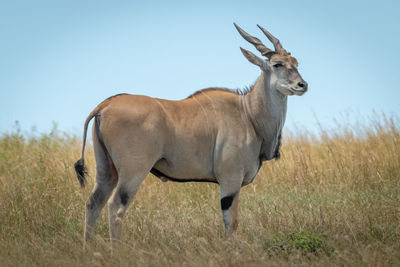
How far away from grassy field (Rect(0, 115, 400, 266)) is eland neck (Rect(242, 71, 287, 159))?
1.04 m

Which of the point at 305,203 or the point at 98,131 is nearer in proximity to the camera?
the point at 98,131

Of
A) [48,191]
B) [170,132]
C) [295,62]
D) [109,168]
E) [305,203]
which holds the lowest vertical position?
[305,203]

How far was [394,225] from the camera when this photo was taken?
21.1ft

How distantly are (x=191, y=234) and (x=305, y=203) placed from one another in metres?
2.79

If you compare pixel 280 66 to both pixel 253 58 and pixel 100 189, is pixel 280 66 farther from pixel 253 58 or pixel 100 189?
pixel 100 189

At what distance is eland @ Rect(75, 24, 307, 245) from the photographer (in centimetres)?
591

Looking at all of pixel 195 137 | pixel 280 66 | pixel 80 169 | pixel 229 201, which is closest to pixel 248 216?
pixel 229 201

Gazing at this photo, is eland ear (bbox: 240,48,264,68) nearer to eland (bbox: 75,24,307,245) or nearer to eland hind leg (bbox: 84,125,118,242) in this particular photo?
eland (bbox: 75,24,307,245)

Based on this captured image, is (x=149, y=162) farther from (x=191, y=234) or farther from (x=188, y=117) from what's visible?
(x=191, y=234)

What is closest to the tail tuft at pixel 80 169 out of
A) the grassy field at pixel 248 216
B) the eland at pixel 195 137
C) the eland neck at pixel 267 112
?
the eland at pixel 195 137

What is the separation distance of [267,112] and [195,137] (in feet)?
3.86

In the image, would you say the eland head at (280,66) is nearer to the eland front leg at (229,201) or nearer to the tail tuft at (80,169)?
the eland front leg at (229,201)

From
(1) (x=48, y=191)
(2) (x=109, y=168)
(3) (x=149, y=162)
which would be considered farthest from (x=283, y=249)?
(1) (x=48, y=191)

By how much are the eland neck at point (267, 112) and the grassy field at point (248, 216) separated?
1.04 metres
